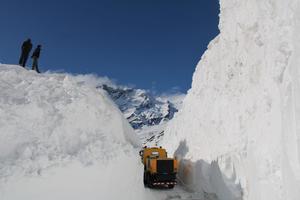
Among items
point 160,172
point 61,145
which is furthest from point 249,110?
point 61,145

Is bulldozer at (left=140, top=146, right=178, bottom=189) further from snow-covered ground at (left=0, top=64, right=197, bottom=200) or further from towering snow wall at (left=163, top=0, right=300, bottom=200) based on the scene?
towering snow wall at (left=163, top=0, right=300, bottom=200)

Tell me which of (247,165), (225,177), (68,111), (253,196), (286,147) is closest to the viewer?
(286,147)

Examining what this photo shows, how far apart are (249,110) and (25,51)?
45.2 ft

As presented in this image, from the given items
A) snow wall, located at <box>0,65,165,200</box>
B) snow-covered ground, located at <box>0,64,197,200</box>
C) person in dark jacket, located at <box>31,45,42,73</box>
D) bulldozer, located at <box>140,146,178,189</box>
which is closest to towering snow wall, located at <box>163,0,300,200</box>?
bulldozer, located at <box>140,146,178,189</box>

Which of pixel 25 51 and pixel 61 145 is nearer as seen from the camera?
pixel 61 145

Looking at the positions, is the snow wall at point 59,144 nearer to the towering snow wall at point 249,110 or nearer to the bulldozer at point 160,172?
the bulldozer at point 160,172

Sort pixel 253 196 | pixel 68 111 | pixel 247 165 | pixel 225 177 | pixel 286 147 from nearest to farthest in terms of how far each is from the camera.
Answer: pixel 286 147 < pixel 253 196 < pixel 247 165 < pixel 68 111 < pixel 225 177

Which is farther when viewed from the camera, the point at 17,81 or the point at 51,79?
the point at 51,79

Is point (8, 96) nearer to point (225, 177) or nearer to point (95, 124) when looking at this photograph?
point (95, 124)

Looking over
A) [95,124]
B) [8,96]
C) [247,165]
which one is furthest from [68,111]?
[247,165]

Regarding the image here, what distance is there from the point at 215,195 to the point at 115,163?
22.4ft

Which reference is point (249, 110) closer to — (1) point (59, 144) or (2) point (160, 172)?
(2) point (160, 172)

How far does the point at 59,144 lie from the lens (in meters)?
15.0

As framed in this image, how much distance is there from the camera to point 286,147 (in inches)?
493
